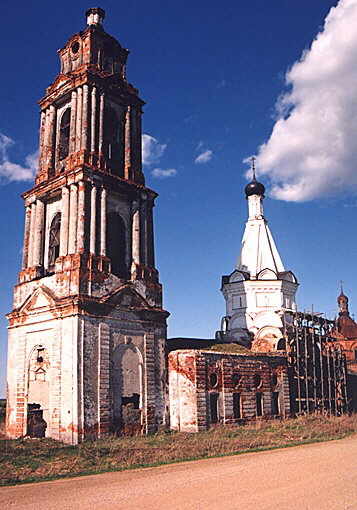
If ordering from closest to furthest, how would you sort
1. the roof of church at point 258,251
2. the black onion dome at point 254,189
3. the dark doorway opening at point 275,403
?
1. the dark doorway opening at point 275,403
2. the roof of church at point 258,251
3. the black onion dome at point 254,189

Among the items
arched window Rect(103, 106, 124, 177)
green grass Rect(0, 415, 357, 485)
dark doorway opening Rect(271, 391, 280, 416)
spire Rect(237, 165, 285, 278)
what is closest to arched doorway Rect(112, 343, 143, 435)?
green grass Rect(0, 415, 357, 485)

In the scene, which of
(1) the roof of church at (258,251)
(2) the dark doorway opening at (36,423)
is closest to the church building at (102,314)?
(2) the dark doorway opening at (36,423)

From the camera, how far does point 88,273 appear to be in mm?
20438

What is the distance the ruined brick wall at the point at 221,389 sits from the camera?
21.8 meters

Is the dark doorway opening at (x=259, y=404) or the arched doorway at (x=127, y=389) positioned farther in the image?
the dark doorway opening at (x=259, y=404)

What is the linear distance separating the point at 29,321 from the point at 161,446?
8.44m

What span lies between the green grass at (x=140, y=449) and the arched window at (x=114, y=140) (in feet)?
40.0

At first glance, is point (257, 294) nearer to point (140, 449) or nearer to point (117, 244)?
point (117, 244)

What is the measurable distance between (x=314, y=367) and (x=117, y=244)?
13.4 m

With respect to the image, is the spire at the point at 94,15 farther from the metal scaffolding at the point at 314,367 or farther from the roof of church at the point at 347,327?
the roof of church at the point at 347,327

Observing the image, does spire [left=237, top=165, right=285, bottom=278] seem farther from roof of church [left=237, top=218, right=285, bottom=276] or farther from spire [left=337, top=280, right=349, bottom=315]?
spire [left=337, top=280, right=349, bottom=315]

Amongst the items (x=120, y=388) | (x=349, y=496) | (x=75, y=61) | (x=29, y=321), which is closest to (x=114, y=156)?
(x=75, y=61)

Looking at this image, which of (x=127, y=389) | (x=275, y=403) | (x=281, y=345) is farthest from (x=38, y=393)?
(x=281, y=345)

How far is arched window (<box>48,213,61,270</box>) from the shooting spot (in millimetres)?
23058
